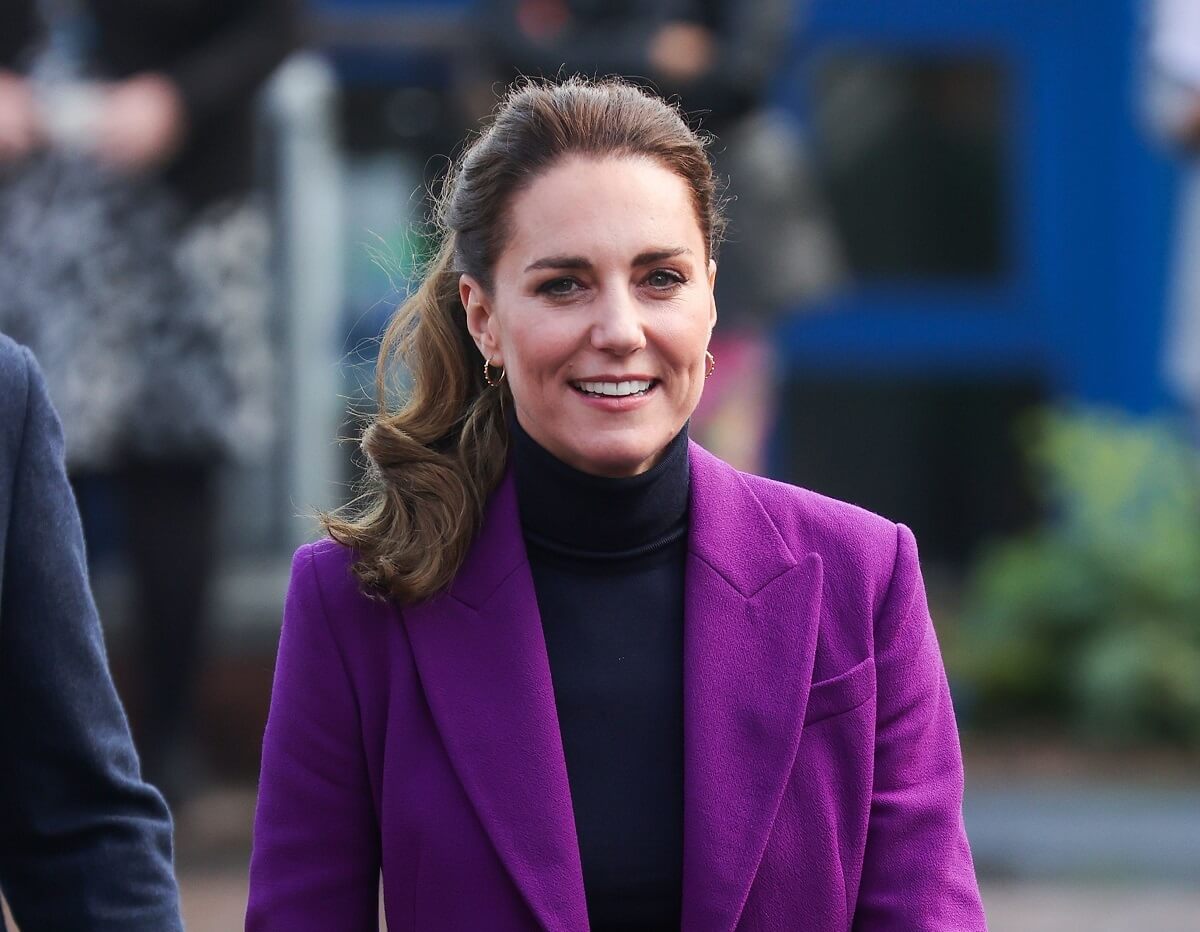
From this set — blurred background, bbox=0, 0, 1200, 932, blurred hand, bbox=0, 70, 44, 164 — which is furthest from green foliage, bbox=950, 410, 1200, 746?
blurred hand, bbox=0, 70, 44, 164

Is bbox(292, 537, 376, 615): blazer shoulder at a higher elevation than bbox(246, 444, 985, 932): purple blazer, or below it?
higher

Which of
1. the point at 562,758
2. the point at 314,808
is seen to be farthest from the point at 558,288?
the point at 314,808

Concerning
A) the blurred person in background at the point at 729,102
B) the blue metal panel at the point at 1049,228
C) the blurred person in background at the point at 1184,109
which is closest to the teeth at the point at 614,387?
the blurred person in background at the point at 729,102

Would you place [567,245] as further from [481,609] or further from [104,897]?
[104,897]

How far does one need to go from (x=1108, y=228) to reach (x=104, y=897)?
20.1 ft

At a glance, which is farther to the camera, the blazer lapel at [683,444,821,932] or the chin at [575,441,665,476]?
the chin at [575,441,665,476]

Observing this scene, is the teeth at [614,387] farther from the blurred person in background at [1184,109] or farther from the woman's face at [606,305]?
the blurred person in background at [1184,109]

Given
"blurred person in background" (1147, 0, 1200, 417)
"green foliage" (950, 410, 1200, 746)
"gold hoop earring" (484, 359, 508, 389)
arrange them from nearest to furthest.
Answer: "gold hoop earring" (484, 359, 508, 389) → "blurred person in background" (1147, 0, 1200, 417) → "green foliage" (950, 410, 1200, 746)

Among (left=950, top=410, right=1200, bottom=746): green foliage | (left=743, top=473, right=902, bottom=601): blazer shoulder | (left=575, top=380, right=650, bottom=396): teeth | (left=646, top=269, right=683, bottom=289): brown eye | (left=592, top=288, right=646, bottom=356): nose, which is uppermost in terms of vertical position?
(left=646, top=269, right=683, bottom=289): brown eye

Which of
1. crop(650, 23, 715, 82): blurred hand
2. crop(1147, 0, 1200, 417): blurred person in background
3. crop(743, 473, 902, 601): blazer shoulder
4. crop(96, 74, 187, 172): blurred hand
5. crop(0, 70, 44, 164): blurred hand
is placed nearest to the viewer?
crop(743, 473, 902, 601): blazer shoulder

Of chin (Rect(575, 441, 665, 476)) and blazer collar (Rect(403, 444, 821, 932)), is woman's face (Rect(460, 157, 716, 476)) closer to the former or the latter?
chin (Rect(575, 441, 665, 476))

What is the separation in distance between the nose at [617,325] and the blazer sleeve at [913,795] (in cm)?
46

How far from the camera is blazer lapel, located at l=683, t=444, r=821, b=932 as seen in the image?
267 centimetres

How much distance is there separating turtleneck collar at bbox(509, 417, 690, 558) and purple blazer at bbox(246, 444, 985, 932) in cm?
4
